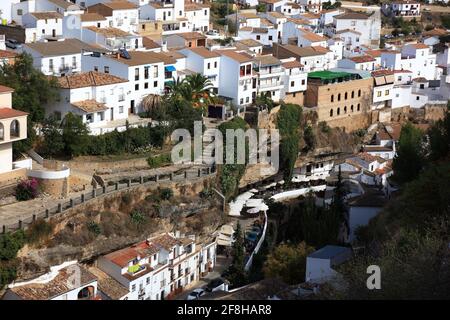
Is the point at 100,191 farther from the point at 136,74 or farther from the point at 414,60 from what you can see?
the point at 414,60

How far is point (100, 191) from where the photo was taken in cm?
2409

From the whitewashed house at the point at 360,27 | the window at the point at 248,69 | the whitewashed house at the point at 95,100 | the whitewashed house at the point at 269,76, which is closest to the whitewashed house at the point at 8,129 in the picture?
the whitewashed house at the point at 95,100

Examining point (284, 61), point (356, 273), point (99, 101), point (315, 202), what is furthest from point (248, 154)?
point (356, 273)

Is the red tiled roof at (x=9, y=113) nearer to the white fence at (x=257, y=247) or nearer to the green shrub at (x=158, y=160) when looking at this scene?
the green shrub at (x=158, y=160)

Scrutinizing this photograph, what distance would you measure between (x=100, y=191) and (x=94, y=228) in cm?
138

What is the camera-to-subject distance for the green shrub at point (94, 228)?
2295 cm

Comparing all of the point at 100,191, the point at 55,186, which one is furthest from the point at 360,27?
the point at 55,186

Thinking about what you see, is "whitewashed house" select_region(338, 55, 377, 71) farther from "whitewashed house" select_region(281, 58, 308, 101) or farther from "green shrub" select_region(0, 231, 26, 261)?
"green shrub" select_region(0, 231, 26, 261)

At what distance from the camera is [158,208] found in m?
25.2

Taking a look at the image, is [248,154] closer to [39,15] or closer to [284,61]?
[284,61]

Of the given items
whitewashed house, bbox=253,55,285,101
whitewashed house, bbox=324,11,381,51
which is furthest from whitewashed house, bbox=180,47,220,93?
whitewashed house, bbox=324,11,381,51

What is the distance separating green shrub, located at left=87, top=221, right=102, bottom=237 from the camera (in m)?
23.0

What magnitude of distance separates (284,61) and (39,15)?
9835 millimetres

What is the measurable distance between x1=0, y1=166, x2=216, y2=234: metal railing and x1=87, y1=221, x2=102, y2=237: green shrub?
572 mm
